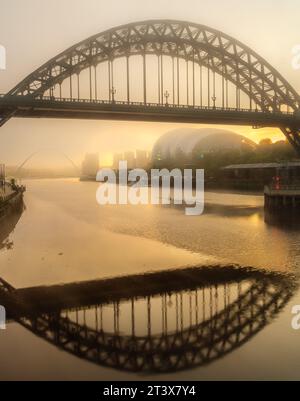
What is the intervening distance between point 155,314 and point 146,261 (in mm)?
6352

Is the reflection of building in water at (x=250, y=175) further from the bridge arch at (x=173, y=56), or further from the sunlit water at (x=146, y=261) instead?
the sunlit water at (x=146, y=261)

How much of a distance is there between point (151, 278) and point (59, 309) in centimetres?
387

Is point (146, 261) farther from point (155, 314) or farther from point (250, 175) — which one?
point (250, 175)

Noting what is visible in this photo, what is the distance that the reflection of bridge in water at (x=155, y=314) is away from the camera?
31.9 feet

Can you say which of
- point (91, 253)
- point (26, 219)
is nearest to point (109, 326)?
point (91, 253)

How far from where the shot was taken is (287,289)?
13664mm

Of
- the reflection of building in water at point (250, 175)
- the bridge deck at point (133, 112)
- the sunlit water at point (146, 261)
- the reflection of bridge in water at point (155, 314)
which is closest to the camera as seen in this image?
the sunlit water at point (146, 261)

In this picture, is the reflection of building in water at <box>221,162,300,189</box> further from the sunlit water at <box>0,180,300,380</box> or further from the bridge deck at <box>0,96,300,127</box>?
the sunlit water at <box>0,180,300,380</box>

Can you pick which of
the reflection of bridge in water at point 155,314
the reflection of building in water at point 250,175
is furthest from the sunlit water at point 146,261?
the reflection of building in water at point 250,175

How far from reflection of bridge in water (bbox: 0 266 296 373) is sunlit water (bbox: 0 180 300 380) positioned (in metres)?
0.13

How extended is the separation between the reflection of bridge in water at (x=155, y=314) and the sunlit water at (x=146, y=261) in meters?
0.13

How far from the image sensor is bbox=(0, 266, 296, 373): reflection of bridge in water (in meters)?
9.73
